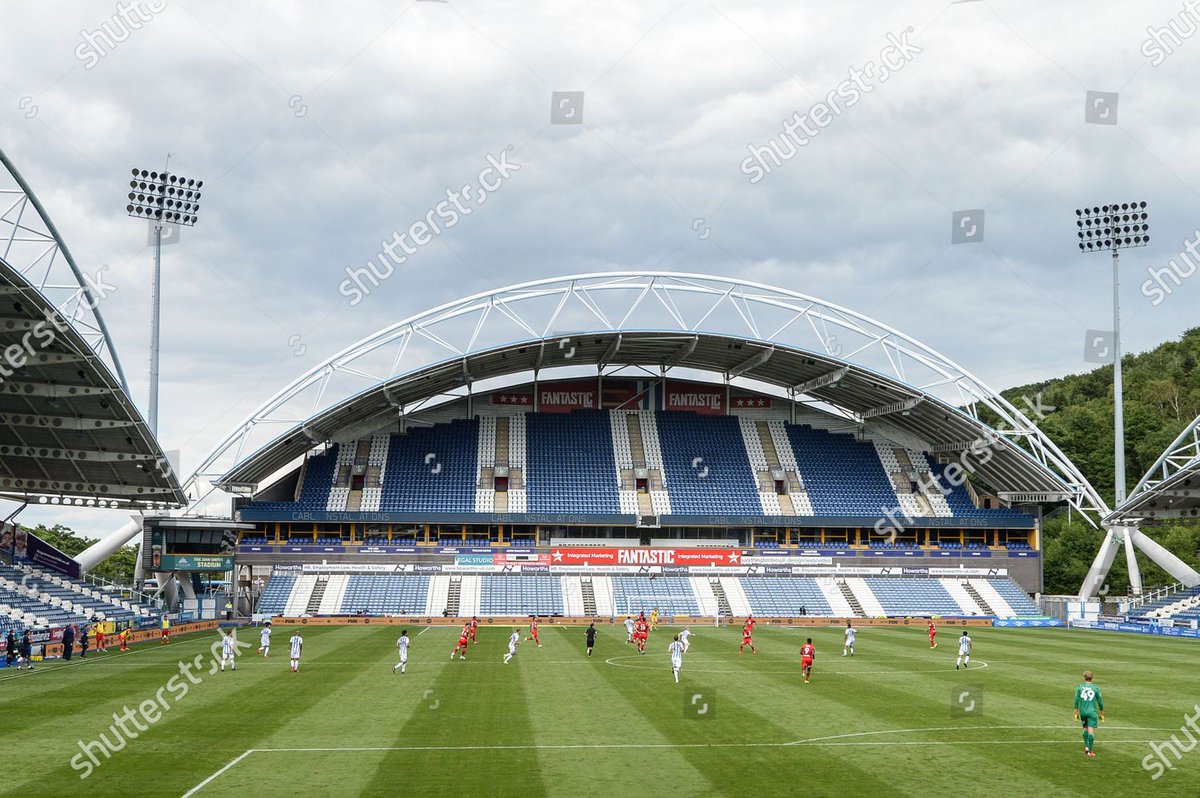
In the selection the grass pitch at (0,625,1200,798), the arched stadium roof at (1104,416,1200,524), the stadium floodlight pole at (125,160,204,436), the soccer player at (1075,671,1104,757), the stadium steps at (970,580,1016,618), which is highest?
the stadium floodlight pole at (125,160,204,436)

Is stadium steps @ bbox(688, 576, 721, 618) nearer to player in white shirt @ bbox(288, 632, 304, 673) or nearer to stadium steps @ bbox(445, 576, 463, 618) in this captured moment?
stadium steps @ bbox(445, 576, 463, 618)

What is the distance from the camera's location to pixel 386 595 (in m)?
65.2

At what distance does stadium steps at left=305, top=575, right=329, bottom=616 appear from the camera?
63688 millimetres

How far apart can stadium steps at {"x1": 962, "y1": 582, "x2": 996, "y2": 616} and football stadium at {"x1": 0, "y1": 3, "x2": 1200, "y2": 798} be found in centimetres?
38

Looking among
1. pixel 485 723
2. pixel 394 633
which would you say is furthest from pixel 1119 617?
pixel 485 723

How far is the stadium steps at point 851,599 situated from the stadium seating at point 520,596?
18984 mm

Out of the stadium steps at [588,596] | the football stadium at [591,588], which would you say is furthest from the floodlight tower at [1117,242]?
the stadium steps at [588,596]

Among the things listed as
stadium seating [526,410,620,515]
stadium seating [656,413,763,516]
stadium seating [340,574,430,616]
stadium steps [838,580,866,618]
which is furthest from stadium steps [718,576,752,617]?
stadium seating [340,574,430,616]

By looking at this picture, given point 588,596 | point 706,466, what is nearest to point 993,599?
point 706,466

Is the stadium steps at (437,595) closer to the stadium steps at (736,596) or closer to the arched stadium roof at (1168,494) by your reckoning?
the stadium steps at (736,596)

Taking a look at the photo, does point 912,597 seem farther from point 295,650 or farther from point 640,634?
point 295,650

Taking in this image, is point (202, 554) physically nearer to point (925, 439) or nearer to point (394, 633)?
point (394, 633)

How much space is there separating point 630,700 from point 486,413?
55.0 m

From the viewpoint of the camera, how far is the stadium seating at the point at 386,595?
63.6m
